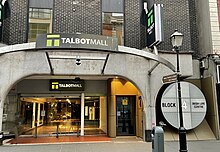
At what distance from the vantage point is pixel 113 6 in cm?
1273

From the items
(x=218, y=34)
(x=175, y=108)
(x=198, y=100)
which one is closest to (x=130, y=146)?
(x=175, y=108)

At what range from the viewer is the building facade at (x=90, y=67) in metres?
10.4

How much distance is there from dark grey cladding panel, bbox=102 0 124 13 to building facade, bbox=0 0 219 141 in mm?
53

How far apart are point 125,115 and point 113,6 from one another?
6.27 meters

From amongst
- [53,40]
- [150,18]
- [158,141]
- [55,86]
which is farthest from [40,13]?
[158,141]

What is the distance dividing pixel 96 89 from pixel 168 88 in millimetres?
4659

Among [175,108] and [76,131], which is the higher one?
[175,108]

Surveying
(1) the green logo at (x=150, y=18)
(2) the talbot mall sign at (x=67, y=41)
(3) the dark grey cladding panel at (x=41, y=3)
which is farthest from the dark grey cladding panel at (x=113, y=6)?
(2) the talbot mall sign at (x=67, y=41)

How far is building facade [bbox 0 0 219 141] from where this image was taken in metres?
10.4

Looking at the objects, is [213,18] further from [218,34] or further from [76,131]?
[76,131]

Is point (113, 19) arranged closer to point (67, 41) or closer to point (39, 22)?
point (39, 22)

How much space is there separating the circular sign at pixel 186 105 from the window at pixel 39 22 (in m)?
6.85

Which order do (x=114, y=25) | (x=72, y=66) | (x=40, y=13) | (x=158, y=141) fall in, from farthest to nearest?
(x=114, y=25) < (x=40, y=13) < (x=72, y=66) < (x=158, y=141)

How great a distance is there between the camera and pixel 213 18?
1351cm
